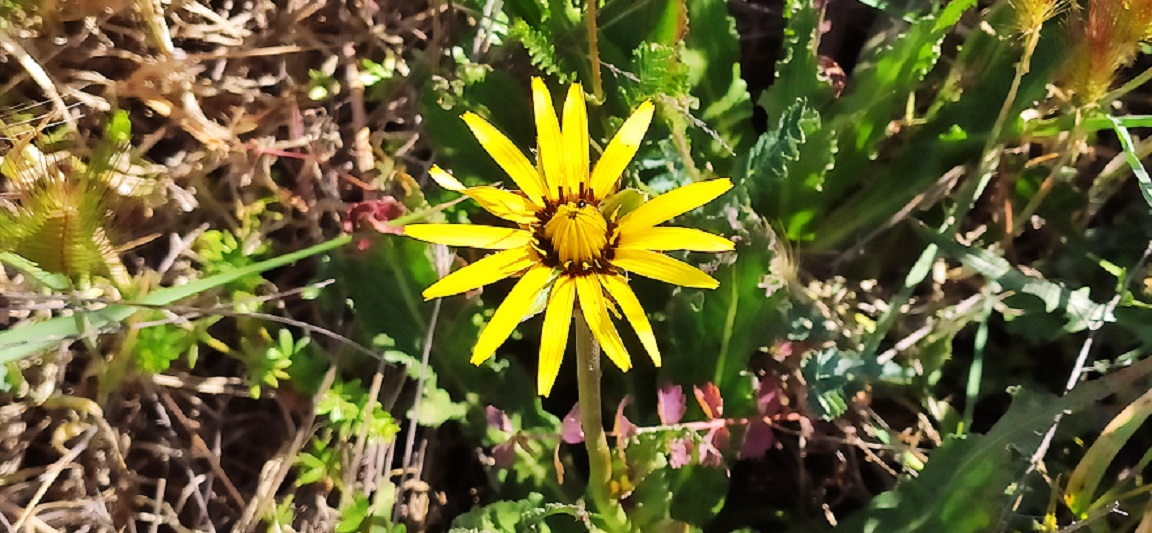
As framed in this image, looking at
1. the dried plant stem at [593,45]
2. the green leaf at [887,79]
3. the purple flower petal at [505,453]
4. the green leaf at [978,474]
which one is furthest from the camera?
the purple flower petal at [505,453]

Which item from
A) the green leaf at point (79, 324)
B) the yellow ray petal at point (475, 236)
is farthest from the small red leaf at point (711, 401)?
the green leaf at point (79, 324)

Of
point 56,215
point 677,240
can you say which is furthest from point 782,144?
point 56,215

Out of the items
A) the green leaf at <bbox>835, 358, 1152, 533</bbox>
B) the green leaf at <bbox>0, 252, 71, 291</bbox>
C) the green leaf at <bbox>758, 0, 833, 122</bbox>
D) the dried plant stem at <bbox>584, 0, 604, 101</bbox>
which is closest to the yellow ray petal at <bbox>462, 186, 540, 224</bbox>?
the dried plant stem at <bbox>584, 0, 604, 101</bbox>

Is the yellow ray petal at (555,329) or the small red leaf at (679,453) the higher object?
the yellow ray petal at (555,329)

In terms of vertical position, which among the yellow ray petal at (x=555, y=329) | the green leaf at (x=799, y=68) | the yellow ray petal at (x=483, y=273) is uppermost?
the green leaf at (x=799, y=68)

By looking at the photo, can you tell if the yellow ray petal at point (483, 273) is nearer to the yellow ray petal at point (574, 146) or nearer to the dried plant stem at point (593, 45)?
the yellow ray petal at point (574, 146)

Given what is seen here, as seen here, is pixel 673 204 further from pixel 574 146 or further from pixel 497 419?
pixel 497 419
